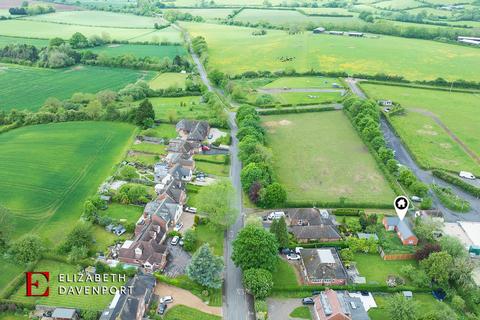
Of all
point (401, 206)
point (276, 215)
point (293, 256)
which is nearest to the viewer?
point (293, 256)

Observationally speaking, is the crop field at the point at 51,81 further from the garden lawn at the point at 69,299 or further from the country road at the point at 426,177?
the country road at the point at 426,177

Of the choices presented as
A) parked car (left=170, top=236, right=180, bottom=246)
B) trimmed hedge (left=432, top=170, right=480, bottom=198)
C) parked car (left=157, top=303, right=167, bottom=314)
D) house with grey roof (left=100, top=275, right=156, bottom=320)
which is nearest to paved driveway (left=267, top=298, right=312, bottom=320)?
parked car (left=157, top=303, right=167, bottom=314)

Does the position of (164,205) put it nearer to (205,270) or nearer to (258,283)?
(205,270)

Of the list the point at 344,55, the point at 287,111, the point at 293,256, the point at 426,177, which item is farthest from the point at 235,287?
the point at 344,55

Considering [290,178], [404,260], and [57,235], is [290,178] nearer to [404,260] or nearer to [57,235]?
[404,260]

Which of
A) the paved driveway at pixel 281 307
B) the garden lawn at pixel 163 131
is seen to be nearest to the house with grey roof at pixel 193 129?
the garden lawn at pixel 163 131

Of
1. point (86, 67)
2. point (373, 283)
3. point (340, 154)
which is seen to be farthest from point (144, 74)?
point (373, 283)
